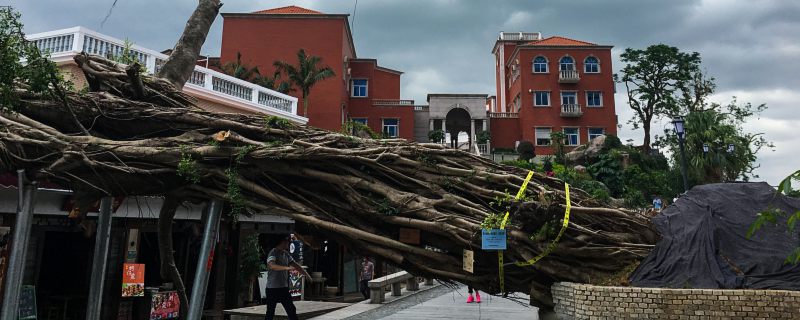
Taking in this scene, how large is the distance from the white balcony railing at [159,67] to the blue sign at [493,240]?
22.0ft

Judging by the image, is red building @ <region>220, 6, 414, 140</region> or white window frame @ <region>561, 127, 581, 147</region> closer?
red building @ <region>220, 6, 414, 140</region>

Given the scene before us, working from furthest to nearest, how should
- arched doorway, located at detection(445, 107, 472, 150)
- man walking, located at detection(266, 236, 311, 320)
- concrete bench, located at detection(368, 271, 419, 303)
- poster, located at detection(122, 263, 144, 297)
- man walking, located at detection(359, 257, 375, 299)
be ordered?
arched doorway, located at detection(445, 107, 472, 150)
man walking, located at detection(359, 257, 375, 299)
concrete bench, located at detection(368, 271, 419, 303)
poster, located at detection(122, 263, 144, 297)
man walking, located at detection(266, 236, 311, 320)

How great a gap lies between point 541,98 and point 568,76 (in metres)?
2.64

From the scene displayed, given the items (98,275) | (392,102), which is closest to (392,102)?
(392,102)

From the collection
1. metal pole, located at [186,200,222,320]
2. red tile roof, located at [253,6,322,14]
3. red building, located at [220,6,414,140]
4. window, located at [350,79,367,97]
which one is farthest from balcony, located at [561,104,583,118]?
metal pole, located at [186,200,222,320]

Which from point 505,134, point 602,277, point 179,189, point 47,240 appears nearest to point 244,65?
point 505,134

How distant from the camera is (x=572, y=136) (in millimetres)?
39594

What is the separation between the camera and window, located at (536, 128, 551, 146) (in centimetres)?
3959

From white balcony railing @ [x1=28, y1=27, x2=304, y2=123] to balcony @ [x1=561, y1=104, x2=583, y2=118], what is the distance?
85.0ft

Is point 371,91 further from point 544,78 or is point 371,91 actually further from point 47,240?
point 47,240

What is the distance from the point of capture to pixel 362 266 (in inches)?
612

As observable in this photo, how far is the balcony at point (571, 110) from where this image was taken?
3909 centimetres

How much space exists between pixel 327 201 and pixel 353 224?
39 centimetres

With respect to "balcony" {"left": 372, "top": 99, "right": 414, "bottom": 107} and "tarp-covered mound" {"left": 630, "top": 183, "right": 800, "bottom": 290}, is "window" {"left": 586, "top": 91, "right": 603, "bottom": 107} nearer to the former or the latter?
"balcony" {"left": 372, "top": 99, "right": 414, "bottom": 107}
